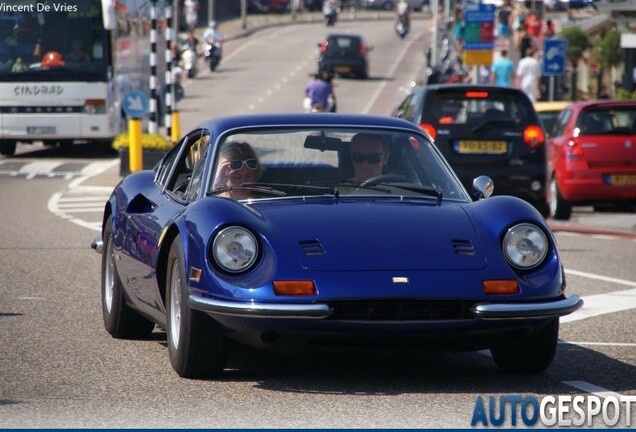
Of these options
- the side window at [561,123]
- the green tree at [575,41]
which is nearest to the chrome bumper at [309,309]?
the side window at [561,123]

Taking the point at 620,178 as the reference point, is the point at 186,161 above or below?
above

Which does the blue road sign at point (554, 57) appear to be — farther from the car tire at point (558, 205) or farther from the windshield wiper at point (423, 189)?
the windshield wiper at point (423, 189)

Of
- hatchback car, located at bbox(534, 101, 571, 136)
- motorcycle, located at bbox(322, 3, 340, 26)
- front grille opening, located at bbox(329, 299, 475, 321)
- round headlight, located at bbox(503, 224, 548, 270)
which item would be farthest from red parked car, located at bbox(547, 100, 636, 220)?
motorcycle, located at bbox(322, 3, 340, 26)

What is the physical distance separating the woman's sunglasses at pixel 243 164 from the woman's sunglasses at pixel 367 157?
21.4 inches

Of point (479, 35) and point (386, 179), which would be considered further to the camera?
point (479, 35)

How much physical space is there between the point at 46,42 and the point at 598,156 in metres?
Result: 12.7

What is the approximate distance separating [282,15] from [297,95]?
166 ft

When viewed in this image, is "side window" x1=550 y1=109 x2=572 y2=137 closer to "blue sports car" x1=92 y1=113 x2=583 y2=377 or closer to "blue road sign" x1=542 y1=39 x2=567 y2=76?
"blue sports car" x1=92 y1=113 x2=583 y2=377

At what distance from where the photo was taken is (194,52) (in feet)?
208

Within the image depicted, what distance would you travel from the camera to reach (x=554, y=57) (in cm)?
3334

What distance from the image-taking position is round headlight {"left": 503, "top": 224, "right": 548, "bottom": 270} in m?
7.46

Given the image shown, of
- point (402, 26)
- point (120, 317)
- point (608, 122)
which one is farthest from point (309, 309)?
point (402, 26)

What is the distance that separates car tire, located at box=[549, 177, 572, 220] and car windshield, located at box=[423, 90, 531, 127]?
8.36ft

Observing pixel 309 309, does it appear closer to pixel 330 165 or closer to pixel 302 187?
pixel 302 187
